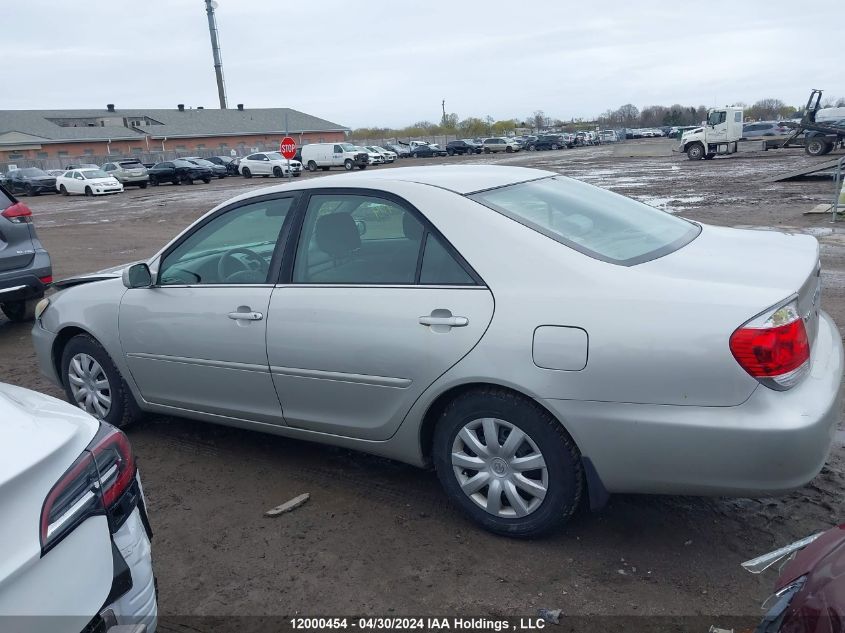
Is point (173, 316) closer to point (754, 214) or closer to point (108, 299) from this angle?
point (108, 299)

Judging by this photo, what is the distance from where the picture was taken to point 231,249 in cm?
450

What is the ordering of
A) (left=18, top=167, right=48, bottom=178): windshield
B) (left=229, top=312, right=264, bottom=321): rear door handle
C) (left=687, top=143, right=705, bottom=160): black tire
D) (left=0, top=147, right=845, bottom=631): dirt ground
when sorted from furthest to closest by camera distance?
1. (left=18, top=167, right=48, bottom=178): windshield
2. (left=687, top=143, right=705, bottom=160): black tire
3. (left=229, top=312, right=264, bottom=321): rear door handle
4. (left=0, top=147, right=845, bottom=631): dirt ground

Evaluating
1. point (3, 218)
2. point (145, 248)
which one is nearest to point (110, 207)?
point (145, 248)

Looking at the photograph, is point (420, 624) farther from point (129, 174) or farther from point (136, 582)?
point (129, 174)

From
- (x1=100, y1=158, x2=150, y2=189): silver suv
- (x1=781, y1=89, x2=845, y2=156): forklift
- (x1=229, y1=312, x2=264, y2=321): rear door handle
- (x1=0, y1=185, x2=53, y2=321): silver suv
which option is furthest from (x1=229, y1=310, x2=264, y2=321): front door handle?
(x1=100, y1=158, x2=150, y2=189): silver suv

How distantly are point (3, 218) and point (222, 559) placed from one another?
18.7 feet

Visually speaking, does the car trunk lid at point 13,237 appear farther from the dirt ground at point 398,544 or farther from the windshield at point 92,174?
the windshield at point 92,174

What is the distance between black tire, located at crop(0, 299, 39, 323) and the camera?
870 cm

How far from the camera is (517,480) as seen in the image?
3.28 meters

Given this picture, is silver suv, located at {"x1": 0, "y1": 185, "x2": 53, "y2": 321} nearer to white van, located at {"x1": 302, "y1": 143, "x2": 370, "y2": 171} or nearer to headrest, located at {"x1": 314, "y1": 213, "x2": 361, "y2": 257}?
headrest, located at {"x1": 314, "y1": 213, "x2": 361, "y2": 257}

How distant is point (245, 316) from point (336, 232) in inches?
26.3

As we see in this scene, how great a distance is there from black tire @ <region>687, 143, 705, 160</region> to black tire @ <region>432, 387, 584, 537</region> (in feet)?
125

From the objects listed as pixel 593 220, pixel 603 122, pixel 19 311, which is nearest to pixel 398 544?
pixel 593 220

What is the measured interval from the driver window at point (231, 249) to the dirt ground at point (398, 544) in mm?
1138
